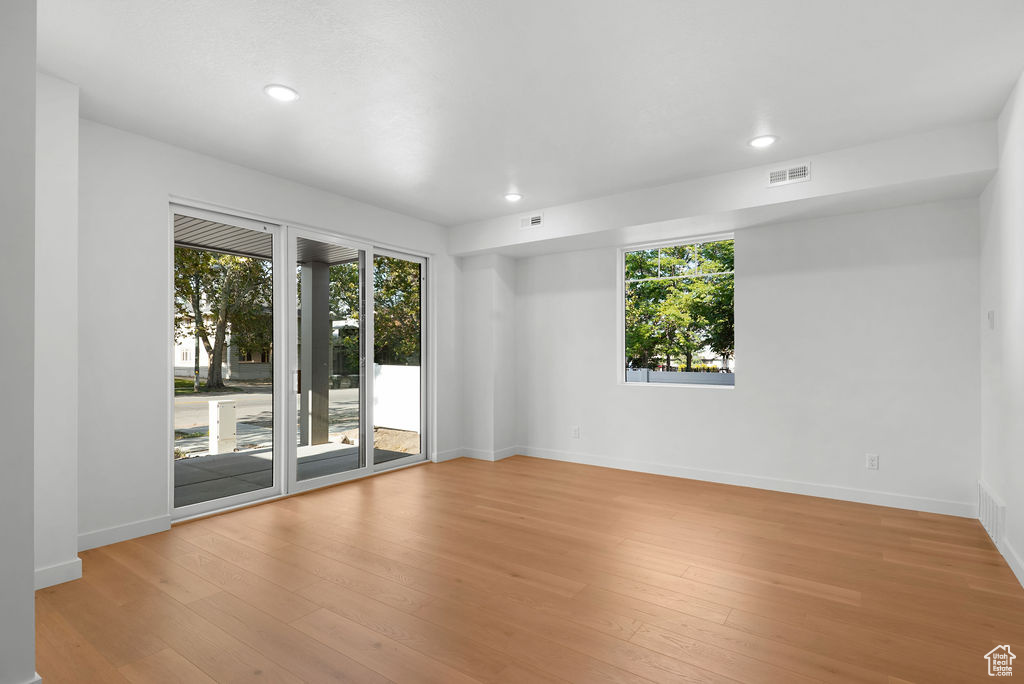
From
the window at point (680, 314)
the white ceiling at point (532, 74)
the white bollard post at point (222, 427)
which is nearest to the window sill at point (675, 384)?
the window at point (680, 314)

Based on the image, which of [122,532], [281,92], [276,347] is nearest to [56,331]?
[122,532]

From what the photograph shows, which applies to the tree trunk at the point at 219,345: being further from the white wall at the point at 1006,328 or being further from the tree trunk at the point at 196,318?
the white wall at the point at 1006,328

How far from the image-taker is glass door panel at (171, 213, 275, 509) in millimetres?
3963

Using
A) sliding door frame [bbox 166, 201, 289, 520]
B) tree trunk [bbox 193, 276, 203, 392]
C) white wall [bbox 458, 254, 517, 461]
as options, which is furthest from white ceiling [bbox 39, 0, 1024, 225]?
white wall [bbox 458, 254, 517, 461]

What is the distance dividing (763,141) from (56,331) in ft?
15.1

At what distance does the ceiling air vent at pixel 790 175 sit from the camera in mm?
3953

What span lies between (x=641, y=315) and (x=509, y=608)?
12.6 ft

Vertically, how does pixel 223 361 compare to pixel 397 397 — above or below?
above

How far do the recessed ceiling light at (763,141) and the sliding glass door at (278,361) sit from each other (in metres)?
3.65

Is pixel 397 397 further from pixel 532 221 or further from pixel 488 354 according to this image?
pixel 532 221

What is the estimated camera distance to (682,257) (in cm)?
548

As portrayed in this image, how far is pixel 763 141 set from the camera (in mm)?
3668

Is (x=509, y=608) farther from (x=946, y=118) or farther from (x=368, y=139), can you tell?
(x=946, y=118)

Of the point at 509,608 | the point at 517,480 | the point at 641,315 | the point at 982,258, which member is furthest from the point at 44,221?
the point at 982,258
